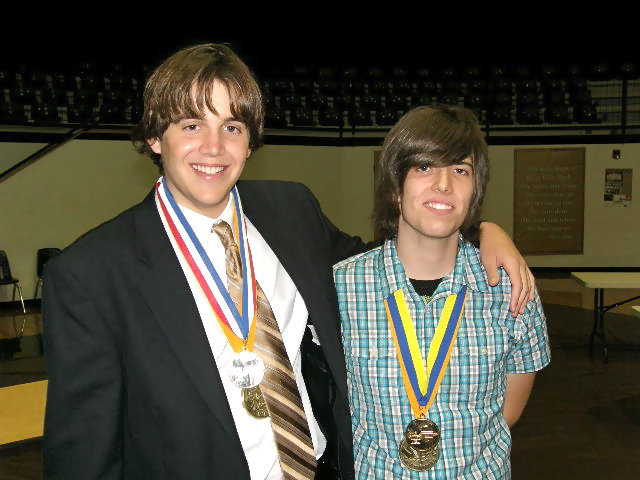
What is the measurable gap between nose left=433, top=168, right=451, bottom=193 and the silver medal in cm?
66

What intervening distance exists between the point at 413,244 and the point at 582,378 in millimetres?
4394

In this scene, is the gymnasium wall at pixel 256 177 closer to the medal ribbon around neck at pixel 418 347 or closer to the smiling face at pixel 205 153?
the medal ribbon around neck at pixel 418 347

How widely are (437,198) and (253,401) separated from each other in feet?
2.34

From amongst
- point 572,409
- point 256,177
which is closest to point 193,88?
point 572,409

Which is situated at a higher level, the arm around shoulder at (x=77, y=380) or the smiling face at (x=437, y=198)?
the smiling face at (x=437, y=198)

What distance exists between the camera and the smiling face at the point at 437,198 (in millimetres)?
1669

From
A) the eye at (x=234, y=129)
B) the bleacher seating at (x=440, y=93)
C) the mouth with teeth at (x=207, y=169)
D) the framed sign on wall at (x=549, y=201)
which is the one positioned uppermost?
the bleacher seating at (x=440, y=93)

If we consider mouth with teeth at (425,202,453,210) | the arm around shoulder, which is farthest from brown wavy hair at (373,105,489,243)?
the arm around shoulder

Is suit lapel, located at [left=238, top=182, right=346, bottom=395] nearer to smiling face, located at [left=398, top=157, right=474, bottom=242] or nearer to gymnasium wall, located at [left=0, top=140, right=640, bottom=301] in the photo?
smiling face, located at [left=398, top=157, right=474, bottom=242]

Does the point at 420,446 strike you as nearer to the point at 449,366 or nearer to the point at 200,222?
the point at 449,366

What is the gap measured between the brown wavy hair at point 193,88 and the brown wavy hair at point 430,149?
0.43 meters

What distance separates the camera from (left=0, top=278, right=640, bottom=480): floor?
3830 mm

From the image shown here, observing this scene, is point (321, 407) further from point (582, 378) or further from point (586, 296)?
point (586, 296)

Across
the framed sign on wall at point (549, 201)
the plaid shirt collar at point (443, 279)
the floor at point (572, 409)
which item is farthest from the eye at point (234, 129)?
the framed sign on wall at point (549, 201)
